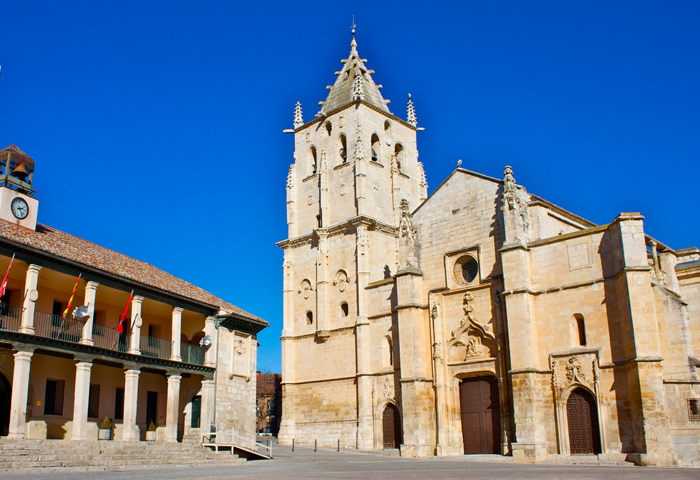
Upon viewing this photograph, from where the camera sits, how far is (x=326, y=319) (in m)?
35.8

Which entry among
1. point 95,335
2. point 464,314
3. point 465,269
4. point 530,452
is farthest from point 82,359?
point 530,452

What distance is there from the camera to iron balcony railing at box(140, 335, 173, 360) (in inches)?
1140

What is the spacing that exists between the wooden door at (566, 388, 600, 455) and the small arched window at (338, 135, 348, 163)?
20.1 metres

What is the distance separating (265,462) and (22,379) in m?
9.13

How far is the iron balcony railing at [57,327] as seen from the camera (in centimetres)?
2420

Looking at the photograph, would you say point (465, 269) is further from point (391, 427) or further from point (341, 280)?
point (391, 427)

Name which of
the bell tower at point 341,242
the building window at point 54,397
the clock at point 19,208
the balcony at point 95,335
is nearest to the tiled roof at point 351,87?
the bell tower at point 341,242

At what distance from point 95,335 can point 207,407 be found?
6.26 m

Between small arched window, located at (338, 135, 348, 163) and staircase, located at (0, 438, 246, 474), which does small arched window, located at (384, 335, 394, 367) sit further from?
small arched window, located at (338, 135, 348, 163)

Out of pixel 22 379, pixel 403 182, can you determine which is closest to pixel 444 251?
pixel 403 182

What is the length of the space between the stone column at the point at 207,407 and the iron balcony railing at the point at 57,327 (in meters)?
6.73

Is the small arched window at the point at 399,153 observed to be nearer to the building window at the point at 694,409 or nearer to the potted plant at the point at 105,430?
the building window at the point at 694,409

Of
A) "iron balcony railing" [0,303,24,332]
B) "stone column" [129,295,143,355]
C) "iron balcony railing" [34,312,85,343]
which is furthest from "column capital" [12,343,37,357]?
"stone column" [129,295,143,355]

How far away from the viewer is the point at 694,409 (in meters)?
22.7
